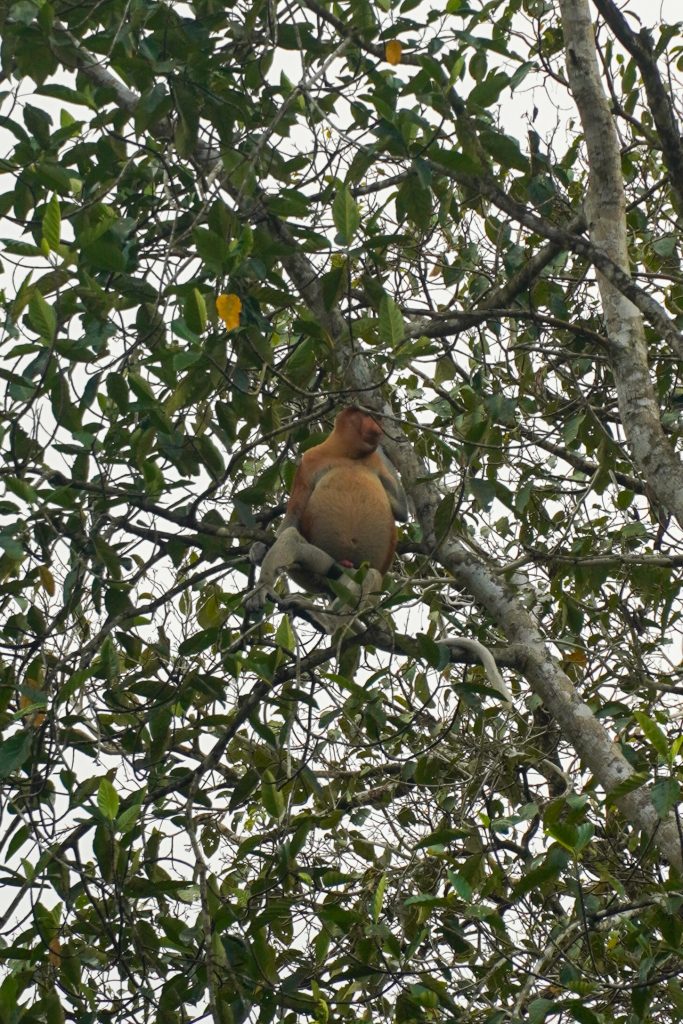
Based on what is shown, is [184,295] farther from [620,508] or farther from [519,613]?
[620,508]

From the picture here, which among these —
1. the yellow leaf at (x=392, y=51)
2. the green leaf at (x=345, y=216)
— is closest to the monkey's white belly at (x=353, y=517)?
the yellow leaf at (x=392, y=51)

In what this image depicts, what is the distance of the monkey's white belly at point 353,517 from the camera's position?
4.02m

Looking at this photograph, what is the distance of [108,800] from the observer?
99.2 inches

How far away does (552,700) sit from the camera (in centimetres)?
321

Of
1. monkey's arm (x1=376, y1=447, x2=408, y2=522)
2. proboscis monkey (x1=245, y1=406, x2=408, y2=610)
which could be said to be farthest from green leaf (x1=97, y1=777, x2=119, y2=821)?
monkey's arm (x1=376, y1=447, x2=408, y2=522)

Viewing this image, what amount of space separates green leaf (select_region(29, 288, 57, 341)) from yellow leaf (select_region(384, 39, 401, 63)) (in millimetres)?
1351

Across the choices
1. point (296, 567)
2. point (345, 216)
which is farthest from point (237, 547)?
point (345, 216)

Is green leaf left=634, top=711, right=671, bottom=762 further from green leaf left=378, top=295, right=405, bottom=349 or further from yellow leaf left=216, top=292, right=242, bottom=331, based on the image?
yellow leaf left=216, top=292, right=242, bottom=331

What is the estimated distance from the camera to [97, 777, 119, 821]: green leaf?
2.51m

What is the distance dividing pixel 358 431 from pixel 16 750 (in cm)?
175

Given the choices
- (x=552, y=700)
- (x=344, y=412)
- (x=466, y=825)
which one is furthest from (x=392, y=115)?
(x=466, y=825)

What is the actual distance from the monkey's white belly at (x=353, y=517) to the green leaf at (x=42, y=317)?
5.22 feet

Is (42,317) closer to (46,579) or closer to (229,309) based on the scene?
(229,309)

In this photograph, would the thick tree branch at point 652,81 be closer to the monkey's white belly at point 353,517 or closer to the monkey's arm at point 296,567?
the monkey's white belly at point 353,517
